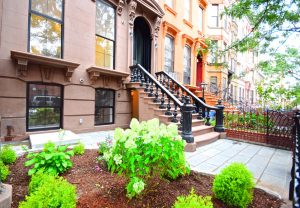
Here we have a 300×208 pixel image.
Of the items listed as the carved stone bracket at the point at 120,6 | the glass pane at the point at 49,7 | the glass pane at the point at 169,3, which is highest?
the glass pane at the point at 169,3

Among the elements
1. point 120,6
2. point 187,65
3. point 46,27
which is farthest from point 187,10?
point 46,27

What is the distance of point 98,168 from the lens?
143 inches

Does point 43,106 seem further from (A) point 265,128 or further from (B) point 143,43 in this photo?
(A) point 265,128

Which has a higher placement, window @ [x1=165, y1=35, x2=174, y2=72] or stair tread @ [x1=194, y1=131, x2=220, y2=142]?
window @ [x1=165, y1=35, x2=174, y2=72]

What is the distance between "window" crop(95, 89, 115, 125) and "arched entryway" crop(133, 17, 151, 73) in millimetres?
3101

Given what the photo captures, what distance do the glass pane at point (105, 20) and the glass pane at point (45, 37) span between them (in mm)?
1846

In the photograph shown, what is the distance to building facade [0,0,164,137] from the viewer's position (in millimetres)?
5660

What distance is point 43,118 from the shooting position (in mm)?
6531

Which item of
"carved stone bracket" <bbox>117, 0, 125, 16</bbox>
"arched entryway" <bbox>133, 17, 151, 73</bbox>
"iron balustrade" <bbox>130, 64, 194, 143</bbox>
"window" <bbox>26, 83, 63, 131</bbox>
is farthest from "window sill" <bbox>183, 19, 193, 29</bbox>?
"window" <bbox>26, 83, 63, 131</bbox>

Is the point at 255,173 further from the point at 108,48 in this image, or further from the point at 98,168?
the point at 108,48

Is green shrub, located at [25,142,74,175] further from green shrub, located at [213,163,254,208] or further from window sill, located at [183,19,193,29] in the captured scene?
window sill, located at [183,19,193,29]

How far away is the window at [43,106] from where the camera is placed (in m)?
6.18

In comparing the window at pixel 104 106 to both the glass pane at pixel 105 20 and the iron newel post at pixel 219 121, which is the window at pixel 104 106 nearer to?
the glass pane at pixel 105 20

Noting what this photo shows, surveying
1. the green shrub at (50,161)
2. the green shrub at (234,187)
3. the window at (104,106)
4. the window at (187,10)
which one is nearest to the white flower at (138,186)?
the green shrub at (234,187)
